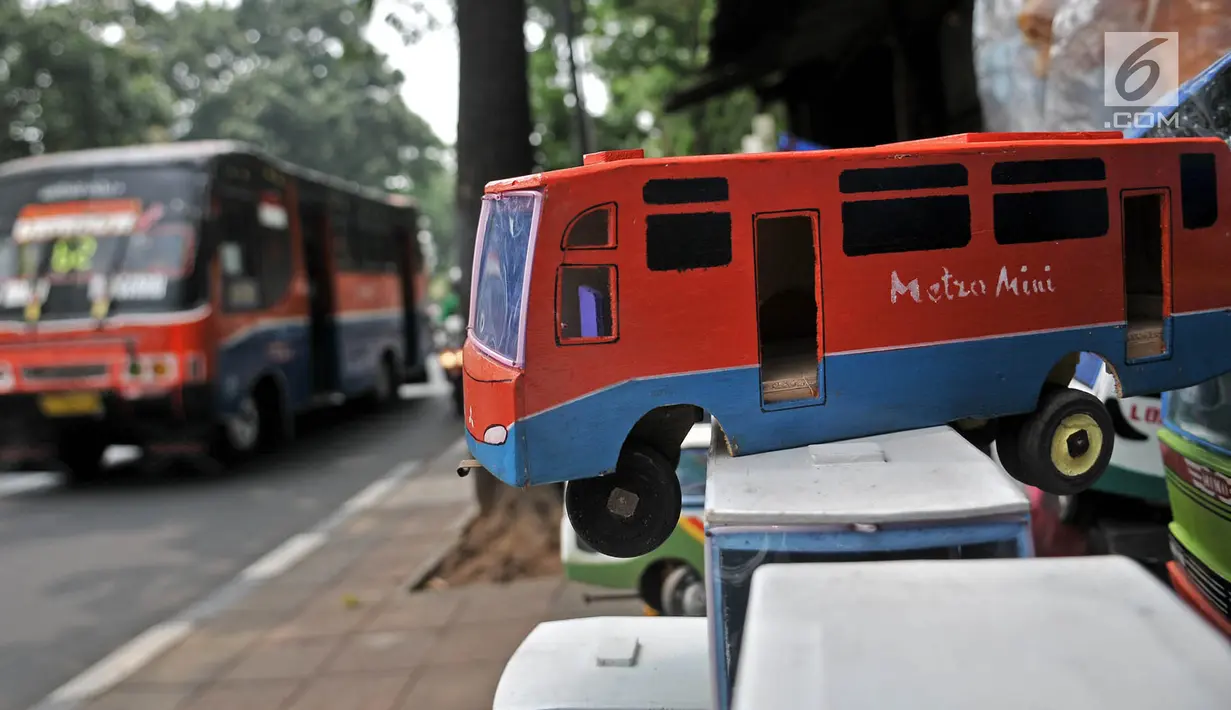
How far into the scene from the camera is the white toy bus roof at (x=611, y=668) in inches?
108

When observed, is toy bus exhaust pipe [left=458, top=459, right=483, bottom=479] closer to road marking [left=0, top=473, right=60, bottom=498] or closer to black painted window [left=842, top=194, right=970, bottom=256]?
black painted window [left=842, top=194, right=970, bottom=256]

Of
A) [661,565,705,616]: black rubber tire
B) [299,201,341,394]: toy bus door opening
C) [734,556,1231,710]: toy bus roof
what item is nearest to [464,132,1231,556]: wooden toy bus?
[734,556,1231,710]: toy bus roof

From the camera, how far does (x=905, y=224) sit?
197 cm

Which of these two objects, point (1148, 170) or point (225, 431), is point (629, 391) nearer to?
point (1148, 170)

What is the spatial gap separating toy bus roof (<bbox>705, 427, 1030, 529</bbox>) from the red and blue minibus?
33.5ft

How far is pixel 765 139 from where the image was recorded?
50.3 ft

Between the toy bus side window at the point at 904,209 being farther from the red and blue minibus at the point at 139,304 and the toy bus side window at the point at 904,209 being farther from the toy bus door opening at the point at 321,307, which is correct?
the toy bus door opening at the point at 321,307

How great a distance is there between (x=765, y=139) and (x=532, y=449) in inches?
553

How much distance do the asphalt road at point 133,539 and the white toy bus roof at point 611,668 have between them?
4498 mm

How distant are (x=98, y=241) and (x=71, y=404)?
174 cm

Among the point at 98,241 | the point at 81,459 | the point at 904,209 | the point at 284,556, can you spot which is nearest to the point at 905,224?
the point at 904,209

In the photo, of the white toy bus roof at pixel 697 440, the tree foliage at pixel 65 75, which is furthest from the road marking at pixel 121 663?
the tree foliage at pixel 65 75

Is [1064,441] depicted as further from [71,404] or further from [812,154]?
[71,404]

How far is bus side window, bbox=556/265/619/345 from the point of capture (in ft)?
6.14
